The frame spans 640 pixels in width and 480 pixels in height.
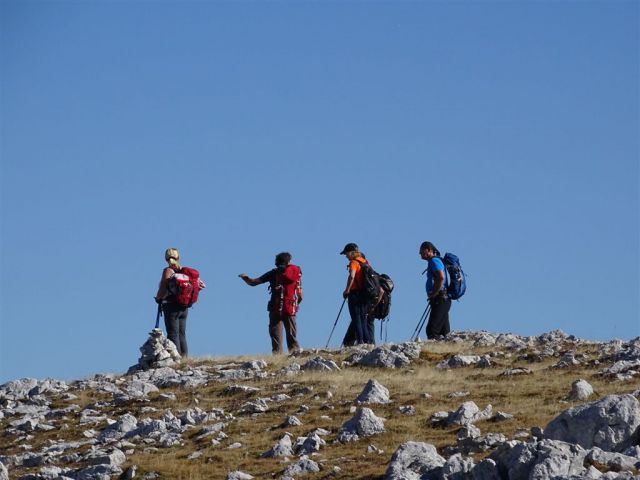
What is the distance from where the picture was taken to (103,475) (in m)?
19.0

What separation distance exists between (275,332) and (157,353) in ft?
10.3

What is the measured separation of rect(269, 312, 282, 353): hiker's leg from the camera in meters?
30.9

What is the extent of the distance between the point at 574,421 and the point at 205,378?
11301 millimetres

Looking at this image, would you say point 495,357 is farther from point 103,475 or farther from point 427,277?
point 103,475

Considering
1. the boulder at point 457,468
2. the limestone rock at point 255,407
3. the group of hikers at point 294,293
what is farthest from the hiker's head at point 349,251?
the boulder at point 457,468

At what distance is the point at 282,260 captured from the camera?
30750 millimetres

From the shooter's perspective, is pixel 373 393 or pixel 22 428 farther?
pixel 22 428

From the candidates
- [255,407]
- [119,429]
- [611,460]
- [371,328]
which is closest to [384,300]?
[371,328]

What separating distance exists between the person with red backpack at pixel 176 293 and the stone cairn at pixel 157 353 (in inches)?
34.9

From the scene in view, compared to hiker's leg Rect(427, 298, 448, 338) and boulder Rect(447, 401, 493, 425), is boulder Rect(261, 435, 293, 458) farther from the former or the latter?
hiker's leg Rect(427, 298, 448, 338)

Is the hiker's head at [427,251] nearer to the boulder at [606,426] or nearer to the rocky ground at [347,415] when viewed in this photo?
the rocky ground at [347,415]

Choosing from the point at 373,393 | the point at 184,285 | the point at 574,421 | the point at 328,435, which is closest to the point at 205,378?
the point at 184,285

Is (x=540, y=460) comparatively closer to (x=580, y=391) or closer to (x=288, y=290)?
(x=580, y=391)

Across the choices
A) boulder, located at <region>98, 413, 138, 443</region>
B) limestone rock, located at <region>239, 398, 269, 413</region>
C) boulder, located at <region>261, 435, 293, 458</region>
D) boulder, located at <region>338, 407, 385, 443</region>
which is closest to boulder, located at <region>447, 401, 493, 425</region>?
boulder, located at <region>338, 407, 385, 443</region>
